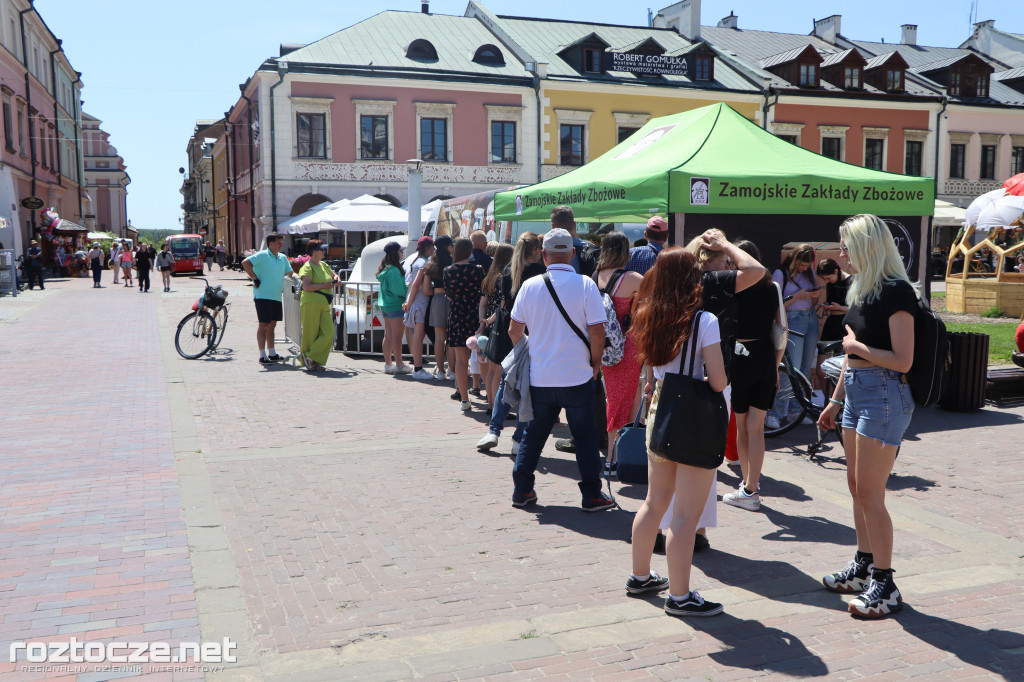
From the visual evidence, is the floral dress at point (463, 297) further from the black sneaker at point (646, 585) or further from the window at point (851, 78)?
the window at point (851, 78)

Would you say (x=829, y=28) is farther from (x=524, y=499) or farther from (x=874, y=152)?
(x=524, y=499)

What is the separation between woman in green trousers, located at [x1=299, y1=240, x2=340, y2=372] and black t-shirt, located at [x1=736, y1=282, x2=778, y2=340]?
22.8 ft

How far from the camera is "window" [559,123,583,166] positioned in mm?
33531

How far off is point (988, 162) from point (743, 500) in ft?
131

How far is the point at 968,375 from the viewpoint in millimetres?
8734

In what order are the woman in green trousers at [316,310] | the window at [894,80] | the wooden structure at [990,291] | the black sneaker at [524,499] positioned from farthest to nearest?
the window at [894,80]
the wooden structure at [990,291]
the woman in green trousers at [316,310]
the black sneaker at [524,499]

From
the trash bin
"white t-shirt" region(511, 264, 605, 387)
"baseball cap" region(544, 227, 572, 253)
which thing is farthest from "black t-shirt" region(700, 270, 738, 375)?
the trash bin

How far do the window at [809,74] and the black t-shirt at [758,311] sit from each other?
33845 millimetres

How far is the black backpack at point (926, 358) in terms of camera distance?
12.5ft

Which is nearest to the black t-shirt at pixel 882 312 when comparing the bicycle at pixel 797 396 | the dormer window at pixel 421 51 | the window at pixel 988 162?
the bicycle at pixel 797 396

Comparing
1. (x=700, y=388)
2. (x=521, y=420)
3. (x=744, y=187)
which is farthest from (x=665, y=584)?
(x=744, y=187)

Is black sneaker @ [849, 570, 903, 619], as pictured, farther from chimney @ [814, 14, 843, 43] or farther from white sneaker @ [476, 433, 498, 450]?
chimney @ [814, 14, 843, 43]

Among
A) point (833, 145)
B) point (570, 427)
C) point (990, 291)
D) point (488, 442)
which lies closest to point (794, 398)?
point (488, 442)

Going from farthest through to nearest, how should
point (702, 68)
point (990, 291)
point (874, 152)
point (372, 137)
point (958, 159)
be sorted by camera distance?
point (958, 159)
point (874, 152)
point (702, 68)
point (372, 137)
point (990, 291)
